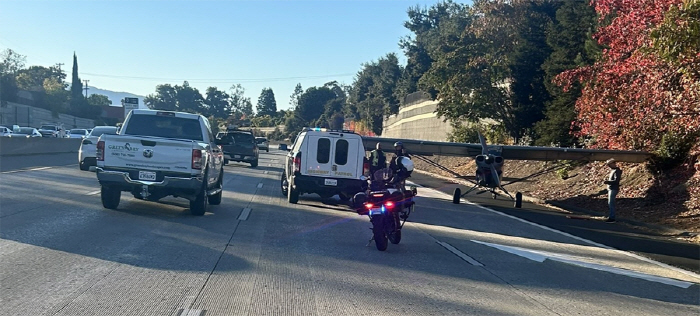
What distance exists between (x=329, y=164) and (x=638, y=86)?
8648 millimetres

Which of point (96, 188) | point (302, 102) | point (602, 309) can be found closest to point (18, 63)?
point (302, 102)

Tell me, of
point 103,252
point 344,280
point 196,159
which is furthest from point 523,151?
point 103,252

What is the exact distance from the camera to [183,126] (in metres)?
14.2

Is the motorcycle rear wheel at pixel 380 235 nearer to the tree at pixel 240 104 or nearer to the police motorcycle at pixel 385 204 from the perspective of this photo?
the police motorcycle at pixel 385 204

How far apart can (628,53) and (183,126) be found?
1298cm

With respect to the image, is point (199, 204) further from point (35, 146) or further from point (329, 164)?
point (35, 146)

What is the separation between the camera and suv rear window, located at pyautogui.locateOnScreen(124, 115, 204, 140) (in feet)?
45.5

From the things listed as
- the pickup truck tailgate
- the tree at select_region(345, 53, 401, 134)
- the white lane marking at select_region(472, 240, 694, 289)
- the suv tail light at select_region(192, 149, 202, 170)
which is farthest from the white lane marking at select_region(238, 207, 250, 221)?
the tree at select_region(345, 53, 401, 134)

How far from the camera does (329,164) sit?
16438 millimetres

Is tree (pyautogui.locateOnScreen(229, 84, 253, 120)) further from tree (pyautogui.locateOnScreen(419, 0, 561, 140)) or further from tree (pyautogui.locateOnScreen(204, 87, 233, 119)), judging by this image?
tree (pyautogui.locateOnScreen(419, 0, 561, 140))

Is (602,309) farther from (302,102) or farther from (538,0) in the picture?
(302,102)

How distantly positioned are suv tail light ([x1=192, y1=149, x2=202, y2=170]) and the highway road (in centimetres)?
108

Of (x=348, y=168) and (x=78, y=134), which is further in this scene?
(x=78, y=134)

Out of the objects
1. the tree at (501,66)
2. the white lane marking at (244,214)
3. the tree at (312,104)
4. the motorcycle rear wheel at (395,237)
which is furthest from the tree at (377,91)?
the motorcycle rear wheel at (395,237)
